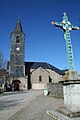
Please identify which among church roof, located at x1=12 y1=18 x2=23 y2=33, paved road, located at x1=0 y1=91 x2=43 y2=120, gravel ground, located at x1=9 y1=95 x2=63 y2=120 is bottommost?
paved road, located at x1=0 y1=91 x2=43 y2=120

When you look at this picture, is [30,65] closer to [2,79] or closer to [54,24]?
[2,79]

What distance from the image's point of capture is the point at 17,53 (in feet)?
152

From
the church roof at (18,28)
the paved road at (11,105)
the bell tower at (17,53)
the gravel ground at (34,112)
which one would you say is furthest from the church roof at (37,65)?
the gravel ground at (34,112)

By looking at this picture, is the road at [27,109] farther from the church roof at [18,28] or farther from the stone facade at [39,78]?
the church roof at [18,28]

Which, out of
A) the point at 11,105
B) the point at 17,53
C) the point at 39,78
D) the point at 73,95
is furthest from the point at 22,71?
the point at 73,95

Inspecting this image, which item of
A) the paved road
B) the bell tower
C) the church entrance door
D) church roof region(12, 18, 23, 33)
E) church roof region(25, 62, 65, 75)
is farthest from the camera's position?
church roof region(25, 62, 65, 75)

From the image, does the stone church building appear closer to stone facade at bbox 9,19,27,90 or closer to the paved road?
stone facade at bbox 9,19,27,90

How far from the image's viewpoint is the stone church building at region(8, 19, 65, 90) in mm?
43250

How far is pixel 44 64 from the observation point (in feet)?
175

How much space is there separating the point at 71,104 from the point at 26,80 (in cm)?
3710

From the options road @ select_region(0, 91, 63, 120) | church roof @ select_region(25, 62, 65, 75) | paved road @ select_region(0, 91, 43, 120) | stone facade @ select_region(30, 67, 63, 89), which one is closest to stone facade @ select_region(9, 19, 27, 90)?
stone facade @ select_region(30, 67, 63, 89)

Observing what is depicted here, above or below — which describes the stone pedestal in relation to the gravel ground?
above

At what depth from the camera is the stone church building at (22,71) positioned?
142 ft

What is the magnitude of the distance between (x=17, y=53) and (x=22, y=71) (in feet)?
20.5
